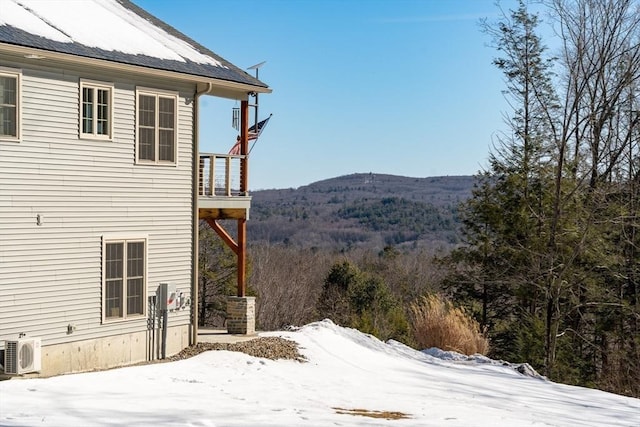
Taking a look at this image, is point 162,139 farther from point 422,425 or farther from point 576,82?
point 576,82

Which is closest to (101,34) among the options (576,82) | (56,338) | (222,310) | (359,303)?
(56,338)

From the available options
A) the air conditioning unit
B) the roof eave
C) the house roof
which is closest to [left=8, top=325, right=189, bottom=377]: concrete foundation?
the air conditioning unit

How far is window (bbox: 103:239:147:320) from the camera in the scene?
596 inches

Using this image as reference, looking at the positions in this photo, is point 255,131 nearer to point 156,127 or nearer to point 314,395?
point 156,127

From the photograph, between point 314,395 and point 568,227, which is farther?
point 568,227

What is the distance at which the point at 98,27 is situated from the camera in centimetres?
1594

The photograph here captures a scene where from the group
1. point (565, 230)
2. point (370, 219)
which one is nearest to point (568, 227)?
point (565, 230)

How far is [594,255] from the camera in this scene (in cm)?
2548

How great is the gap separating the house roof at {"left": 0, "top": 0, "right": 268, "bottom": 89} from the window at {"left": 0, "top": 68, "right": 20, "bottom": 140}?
661 mm

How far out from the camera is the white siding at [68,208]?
13.5 meters

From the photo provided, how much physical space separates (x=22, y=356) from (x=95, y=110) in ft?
15.1

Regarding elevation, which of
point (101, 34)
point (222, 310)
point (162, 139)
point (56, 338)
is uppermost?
point (101, 34)

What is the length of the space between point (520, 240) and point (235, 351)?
1681cm

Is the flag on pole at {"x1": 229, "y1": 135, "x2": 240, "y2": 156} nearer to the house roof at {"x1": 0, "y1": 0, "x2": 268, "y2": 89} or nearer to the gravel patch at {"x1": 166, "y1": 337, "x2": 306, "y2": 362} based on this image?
the house roof at {"x1": 0, "y1": 0, "x2": 268, "y2": 89}
